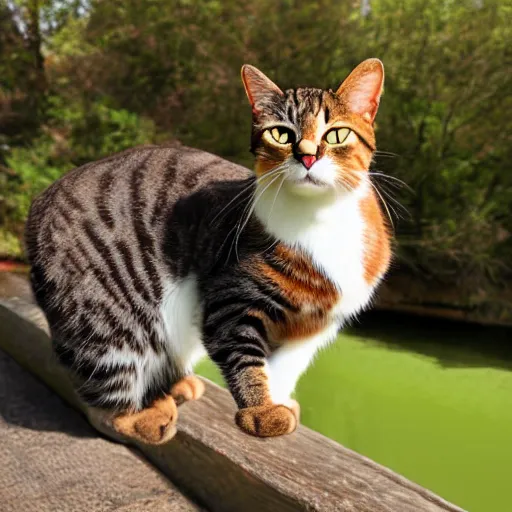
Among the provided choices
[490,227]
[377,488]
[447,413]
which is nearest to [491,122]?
[490,227]

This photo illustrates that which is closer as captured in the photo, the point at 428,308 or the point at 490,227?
the point at 490,227

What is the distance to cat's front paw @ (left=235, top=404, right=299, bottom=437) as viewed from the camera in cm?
79

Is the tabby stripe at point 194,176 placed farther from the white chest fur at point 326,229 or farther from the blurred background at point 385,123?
the blurred background at point 385,123

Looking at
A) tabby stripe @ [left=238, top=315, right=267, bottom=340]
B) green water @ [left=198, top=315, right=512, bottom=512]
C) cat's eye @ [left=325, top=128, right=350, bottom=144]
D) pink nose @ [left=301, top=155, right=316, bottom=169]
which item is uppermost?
cat's eye @ [left=325, top=128, right=350, bottom=144]

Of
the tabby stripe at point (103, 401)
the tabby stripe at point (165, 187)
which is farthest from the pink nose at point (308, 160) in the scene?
the tabby stripe at point (103, 401)

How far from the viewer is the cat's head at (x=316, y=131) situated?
0.71 m

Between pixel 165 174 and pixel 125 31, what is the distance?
3743mm

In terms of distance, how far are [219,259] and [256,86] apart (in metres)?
0.28

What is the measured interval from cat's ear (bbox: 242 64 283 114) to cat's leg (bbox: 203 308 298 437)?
0.32 m

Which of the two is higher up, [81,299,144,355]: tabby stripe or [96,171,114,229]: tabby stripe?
[96,171,114,229]: tabby stripe

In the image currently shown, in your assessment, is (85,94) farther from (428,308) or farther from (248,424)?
(248,424)

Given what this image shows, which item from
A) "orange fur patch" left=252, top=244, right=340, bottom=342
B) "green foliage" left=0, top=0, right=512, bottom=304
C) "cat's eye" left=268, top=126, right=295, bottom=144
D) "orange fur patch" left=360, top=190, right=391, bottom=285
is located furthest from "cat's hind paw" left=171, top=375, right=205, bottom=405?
"green foliage" left=0, top=0, right=512, bottom=304

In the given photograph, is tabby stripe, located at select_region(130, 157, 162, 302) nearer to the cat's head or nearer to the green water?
the cat's head

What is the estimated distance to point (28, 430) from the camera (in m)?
1.22
